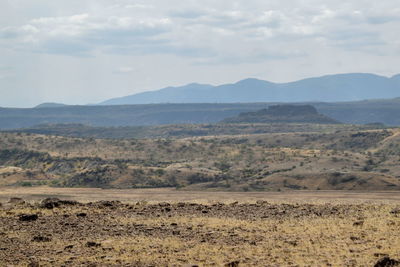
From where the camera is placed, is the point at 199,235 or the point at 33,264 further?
the point at 199,235

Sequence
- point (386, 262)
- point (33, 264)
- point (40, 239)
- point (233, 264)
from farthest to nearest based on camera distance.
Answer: point (40, 239)
point (33, 264)
point (233, 264)
point (386, 262)

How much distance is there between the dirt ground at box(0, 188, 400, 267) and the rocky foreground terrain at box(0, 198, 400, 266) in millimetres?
29

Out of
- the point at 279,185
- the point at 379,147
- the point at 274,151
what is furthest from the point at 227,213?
the point at 379,147

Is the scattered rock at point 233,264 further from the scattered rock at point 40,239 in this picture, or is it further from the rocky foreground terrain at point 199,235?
the scattered rock at point 40,239

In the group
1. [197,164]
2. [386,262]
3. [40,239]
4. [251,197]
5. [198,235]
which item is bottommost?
[197,164]

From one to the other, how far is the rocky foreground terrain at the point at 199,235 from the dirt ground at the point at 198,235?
3cm

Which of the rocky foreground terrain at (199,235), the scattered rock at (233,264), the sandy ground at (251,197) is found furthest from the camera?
the sandy ground at (251,197)

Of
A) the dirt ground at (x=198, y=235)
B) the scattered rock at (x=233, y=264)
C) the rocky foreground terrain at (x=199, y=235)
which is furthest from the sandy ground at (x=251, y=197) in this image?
the scattered rock at (x=233, y=264)

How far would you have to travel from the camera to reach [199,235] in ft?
74.4

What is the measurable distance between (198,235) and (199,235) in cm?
4

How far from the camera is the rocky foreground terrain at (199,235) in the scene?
738 inches

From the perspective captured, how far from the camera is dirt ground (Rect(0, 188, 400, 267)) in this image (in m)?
18.8

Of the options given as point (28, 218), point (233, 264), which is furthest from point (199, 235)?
point (28, 218)

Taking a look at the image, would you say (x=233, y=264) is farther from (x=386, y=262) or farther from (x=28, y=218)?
(x=28, y=218)
